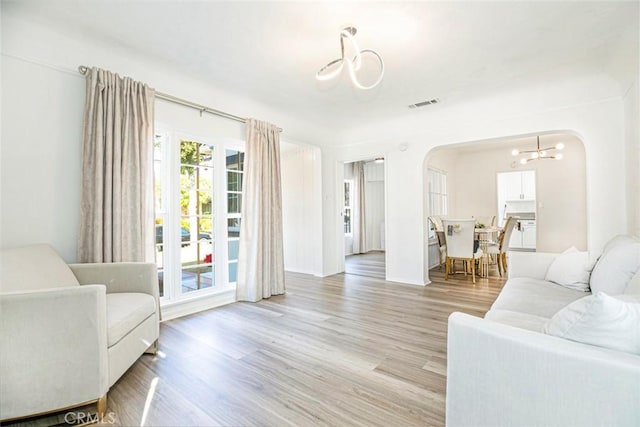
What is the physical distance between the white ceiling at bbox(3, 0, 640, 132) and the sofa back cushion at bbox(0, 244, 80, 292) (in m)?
1.79

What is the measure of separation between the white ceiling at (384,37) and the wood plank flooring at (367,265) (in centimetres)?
320

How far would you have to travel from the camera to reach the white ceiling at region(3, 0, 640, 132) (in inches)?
84.0

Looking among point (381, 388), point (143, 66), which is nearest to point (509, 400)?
point (381, 388)

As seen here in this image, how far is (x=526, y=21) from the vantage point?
89.4 inches

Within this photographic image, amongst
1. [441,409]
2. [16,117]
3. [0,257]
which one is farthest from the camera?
[16,117]

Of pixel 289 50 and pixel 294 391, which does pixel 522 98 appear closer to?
pixel 289 50

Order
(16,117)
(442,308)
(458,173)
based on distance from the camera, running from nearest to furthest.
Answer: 1. (16,117)
2. (442,308)
3. (458,173)

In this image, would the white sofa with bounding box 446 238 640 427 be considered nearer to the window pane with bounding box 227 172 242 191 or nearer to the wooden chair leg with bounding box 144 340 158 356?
the wooden chair leg with bounding box 144 340 158 356

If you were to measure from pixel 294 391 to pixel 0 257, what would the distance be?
77.8 inches

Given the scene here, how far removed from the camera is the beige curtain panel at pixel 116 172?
242 centimetres

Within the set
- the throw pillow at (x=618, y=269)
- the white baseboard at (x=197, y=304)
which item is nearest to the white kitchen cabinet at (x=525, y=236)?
the throw pillow at (x=618, y=269)

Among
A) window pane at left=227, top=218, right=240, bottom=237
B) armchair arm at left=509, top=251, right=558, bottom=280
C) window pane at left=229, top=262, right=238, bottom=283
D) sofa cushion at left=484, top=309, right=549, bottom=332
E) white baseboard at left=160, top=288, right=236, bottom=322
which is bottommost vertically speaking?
white baseboard at left=160, top=288, right=236, bottom=322

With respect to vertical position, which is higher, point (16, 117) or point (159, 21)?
point (159, 21)

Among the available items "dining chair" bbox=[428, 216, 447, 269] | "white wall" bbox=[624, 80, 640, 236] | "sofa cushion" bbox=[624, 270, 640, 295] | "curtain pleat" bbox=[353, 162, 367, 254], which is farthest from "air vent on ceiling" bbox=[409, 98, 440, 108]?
"curtain pleat" bbox=[353, 162, 367, 254]
